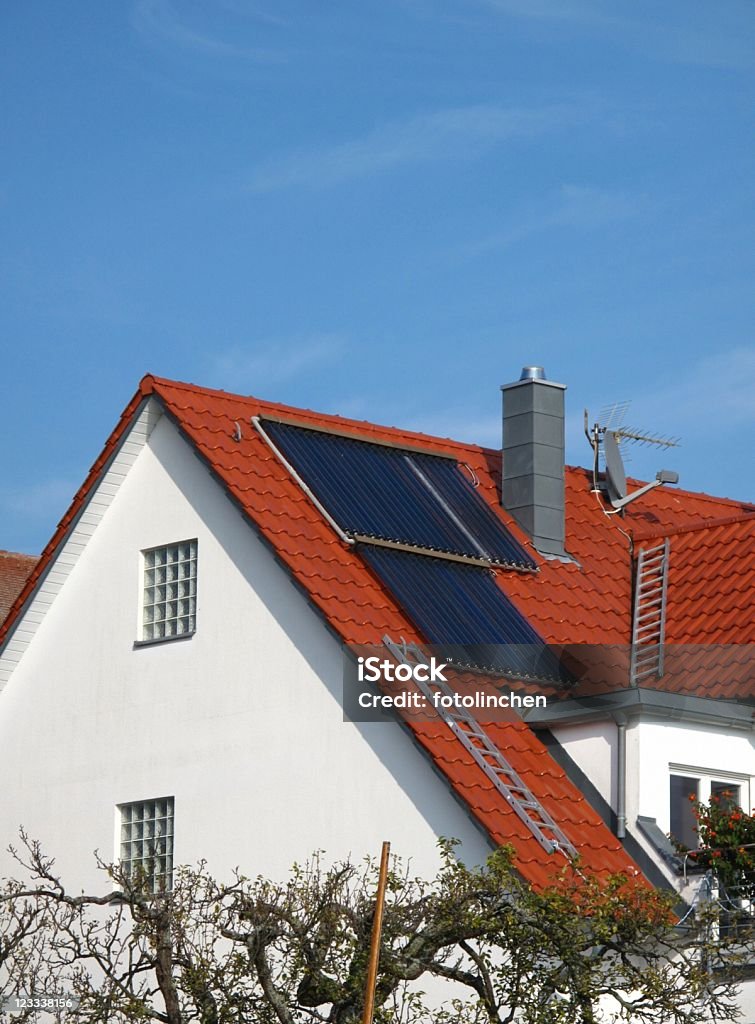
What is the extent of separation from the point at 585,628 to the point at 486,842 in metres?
5.73

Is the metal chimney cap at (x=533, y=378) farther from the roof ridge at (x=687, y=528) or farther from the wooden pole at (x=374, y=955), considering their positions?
the wooden pole at (x=374, y=955)

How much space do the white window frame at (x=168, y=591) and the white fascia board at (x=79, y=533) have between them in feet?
4.15

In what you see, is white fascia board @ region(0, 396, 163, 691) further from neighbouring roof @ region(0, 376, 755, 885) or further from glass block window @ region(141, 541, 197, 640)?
glass block window @ region(141, 541, 197, 640)

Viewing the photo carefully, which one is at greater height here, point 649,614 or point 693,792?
point 649,614

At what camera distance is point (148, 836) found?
25391 millimetres

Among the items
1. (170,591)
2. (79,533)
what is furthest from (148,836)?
(79,533)

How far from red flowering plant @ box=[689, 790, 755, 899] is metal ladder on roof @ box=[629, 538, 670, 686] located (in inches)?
102

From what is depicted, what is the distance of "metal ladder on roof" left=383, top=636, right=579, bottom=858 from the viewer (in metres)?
20.9

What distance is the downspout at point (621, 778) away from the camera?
22.1 meters

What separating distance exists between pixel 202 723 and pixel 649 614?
6.51 m

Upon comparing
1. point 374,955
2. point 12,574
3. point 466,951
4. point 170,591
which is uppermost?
point 12,574

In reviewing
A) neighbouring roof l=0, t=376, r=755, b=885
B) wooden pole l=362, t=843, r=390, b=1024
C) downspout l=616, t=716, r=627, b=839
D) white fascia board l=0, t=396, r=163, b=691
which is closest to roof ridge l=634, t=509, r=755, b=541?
neighbouring roof l=0, t=376, r=755, b=885

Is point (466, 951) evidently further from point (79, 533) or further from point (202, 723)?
point (79, 533)

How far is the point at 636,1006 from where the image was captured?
16.1 m
